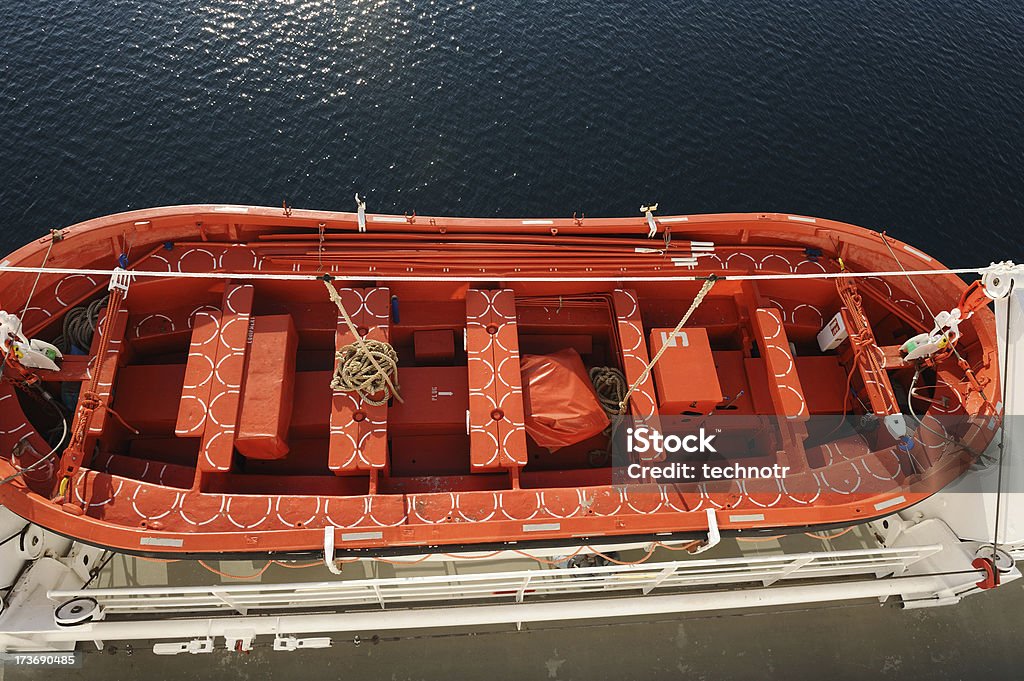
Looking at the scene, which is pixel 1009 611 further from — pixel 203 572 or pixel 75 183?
pixel 75 183

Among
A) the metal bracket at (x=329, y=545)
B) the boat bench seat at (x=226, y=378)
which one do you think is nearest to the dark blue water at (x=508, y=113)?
the boat bench seat at (x=226, y=378)

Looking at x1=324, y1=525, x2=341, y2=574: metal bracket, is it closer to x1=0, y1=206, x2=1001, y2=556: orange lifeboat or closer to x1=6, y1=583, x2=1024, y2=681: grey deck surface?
x1=0, y1=206, x2=1001, y2=556: orange lifeboat

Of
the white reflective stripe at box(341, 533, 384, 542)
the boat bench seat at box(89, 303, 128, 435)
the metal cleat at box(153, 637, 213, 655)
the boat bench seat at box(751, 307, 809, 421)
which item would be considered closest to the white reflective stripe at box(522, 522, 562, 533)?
the white reflective stripe at box(341, 533, 384, 542)

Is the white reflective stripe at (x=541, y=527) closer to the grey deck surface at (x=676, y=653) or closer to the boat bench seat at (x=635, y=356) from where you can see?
the boat bench seat at (x=635, y=356)

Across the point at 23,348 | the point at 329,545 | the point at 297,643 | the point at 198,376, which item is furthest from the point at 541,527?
the point at 23,348

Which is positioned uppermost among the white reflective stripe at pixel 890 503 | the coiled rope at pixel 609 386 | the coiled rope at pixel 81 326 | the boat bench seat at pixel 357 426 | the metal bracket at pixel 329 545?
the coiled rope at pixel 81 326

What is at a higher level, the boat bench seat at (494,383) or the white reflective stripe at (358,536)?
the boat bench seat at (494,383)
